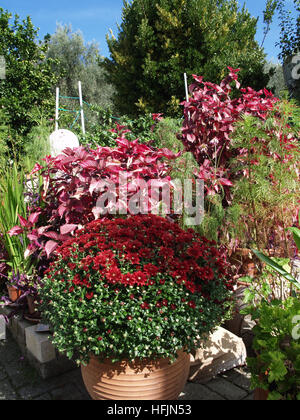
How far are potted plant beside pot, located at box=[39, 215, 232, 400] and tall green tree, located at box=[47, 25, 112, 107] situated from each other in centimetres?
1407

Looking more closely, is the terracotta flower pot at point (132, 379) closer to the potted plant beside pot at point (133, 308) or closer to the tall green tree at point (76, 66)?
the potted plant beside pot at point (133, 308)

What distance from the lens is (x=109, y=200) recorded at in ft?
6.52

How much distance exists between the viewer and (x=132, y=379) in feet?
4.87

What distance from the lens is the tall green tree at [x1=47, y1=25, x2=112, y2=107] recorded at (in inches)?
574

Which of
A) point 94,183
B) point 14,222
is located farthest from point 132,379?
point 14,222

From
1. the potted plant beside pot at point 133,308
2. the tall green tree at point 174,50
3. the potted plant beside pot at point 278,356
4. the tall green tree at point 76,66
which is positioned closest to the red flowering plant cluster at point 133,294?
the potted plant beside pot at point 133,308

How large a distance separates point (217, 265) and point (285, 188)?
0.74 m

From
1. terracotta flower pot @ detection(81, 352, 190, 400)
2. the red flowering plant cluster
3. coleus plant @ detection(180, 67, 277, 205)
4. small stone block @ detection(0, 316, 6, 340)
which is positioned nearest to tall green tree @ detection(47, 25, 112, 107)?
coleus plant @ detection(180, 67, 277, 205)

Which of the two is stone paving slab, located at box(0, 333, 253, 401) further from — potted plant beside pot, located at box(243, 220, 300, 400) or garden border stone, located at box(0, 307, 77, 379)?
potted plant beside pot, located at box(243, 220, 300, 400)

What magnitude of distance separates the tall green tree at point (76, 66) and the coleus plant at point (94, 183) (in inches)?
524

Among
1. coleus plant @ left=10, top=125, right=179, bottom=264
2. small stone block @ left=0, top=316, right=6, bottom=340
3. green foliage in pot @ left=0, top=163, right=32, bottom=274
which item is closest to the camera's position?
coleus plant @ left=10, top=125, right=179, bottom=264

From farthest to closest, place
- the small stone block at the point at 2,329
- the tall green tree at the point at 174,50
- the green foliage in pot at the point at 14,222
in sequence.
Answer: the tall green tree at the point at 174,50, the small stone block at the point at 2,329, the green foliage in pot at the point at 14,222

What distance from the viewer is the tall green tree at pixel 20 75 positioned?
626 centimetres

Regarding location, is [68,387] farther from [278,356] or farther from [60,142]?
[60,142]
